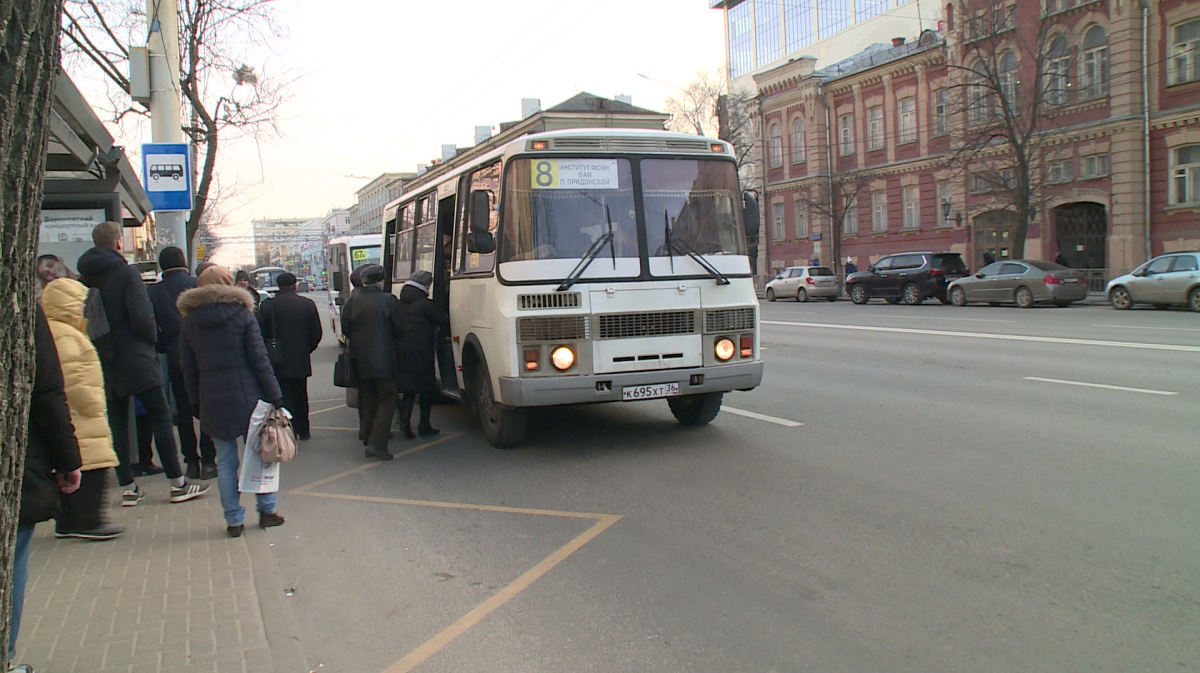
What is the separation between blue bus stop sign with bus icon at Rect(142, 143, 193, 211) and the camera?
11.8 meters

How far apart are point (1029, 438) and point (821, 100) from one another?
44411 mm

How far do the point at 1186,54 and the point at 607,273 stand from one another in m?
31.5

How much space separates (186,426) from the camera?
7.55 metres

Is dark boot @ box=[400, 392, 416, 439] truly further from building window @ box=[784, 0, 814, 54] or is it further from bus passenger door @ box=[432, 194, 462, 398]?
building window @ box=[784, 0, 814, 54]

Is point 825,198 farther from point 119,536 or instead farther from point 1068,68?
point 119,536

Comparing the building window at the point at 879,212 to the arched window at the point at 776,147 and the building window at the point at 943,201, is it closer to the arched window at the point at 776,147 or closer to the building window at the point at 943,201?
the building window at the point at 943,201

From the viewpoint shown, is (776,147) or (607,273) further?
(776,147)

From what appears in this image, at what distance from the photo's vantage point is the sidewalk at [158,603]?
3980mm

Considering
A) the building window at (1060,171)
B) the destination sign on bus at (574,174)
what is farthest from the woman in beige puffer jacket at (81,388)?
the building window at (1060,171)

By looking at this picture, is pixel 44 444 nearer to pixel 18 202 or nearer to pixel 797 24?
pixel 18 202

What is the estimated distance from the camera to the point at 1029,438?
781 centimetres

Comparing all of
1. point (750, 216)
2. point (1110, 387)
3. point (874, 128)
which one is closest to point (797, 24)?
point (874, 128)

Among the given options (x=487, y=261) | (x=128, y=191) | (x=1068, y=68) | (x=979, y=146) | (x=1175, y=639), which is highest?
(x=1068, y=68)

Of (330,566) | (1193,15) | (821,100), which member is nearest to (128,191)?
(330,566)
